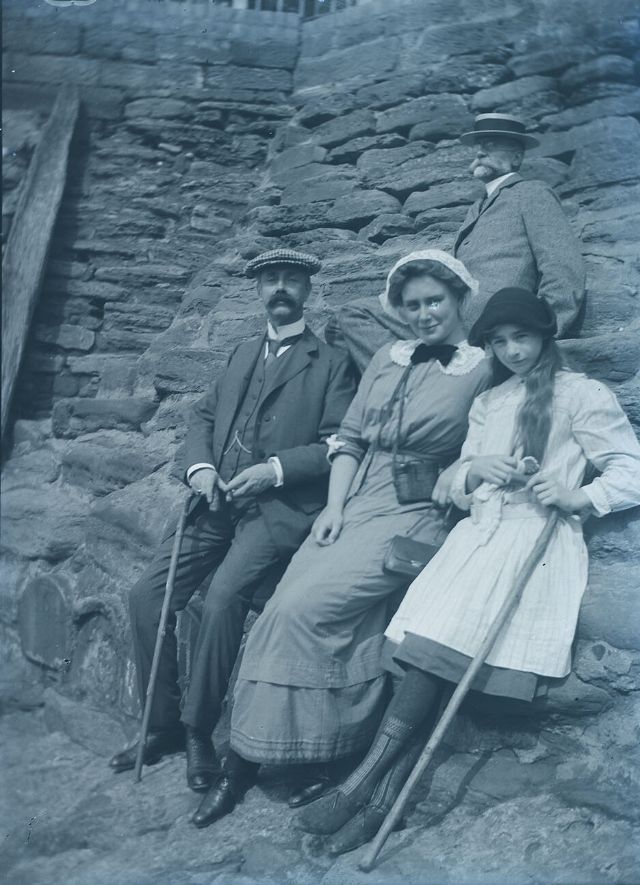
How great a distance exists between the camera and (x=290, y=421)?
3.59 m

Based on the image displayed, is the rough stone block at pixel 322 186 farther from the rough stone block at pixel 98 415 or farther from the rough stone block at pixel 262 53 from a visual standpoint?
the rough stone block at pixel 98 415

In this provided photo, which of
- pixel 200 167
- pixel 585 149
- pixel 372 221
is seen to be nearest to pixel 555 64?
pixel 585 149

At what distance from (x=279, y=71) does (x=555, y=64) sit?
1979 millimetres

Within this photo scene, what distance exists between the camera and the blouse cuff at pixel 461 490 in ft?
9.79

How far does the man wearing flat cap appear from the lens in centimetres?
325

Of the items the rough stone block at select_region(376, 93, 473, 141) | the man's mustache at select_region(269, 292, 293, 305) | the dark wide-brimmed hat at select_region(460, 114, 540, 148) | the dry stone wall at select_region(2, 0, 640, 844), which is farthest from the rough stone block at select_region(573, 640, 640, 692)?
the rough stone block at select_region(376, 93, 473, 141)

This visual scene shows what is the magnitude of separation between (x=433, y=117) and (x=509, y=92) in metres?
0.45

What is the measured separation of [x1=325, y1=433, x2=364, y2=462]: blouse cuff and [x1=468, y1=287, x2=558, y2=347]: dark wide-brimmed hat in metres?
0.68

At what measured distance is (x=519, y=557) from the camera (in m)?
2.79

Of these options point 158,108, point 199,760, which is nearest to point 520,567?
point 199,760

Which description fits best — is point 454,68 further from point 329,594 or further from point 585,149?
point 329,594

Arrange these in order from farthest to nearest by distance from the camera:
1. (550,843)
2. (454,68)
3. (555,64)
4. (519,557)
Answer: (454,68), (555,64), (519,557), (550,843)

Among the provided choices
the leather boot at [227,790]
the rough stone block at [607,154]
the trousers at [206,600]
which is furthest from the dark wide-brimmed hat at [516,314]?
the leather boot at [227,790]

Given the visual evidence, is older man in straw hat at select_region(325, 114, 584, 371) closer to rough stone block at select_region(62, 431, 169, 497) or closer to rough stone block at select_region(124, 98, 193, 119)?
rough stone block at select_region(62, 431, 169, 497)
